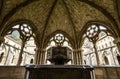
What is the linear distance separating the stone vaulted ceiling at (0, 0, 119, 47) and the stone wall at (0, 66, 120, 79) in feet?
12.2

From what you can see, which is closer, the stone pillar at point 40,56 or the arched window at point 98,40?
the stone pillar at point 40,56

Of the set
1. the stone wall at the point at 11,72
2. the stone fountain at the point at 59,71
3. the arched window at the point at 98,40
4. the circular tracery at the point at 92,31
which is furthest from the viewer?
the circular tracery at the point at 92,31

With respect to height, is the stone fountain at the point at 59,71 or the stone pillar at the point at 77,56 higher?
the stone pillar at the point at 77,56

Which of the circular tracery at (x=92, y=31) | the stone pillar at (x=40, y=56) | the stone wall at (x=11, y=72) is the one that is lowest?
the stone wall at (x=11, y=72)

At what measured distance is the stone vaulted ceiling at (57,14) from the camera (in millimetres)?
8764

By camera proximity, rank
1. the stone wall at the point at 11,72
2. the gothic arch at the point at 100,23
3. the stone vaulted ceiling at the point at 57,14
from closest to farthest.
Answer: the stone wall at the point at 11,72 → the stone vaulted ceiling at the point at 57,14 → the gothic arch at the point at 100,23

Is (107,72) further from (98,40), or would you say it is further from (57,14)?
(98,40)

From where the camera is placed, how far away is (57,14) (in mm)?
10312

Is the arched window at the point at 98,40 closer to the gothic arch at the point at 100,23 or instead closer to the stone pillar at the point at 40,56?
the gothic arch at the point at 100,23

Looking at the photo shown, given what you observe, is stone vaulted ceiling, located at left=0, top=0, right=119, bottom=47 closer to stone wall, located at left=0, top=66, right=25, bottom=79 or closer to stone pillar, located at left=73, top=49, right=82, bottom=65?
stone pillar, located at left=73, top=49, right=82, bottom=65

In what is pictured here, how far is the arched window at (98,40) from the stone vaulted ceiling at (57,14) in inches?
22.7

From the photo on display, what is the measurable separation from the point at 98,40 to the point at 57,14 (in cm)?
789

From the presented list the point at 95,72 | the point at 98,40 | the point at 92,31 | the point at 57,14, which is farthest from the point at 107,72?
the point at 98,40

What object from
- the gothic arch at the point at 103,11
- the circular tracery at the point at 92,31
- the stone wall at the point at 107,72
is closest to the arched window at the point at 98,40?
the circular tracery at the point at 92,31
